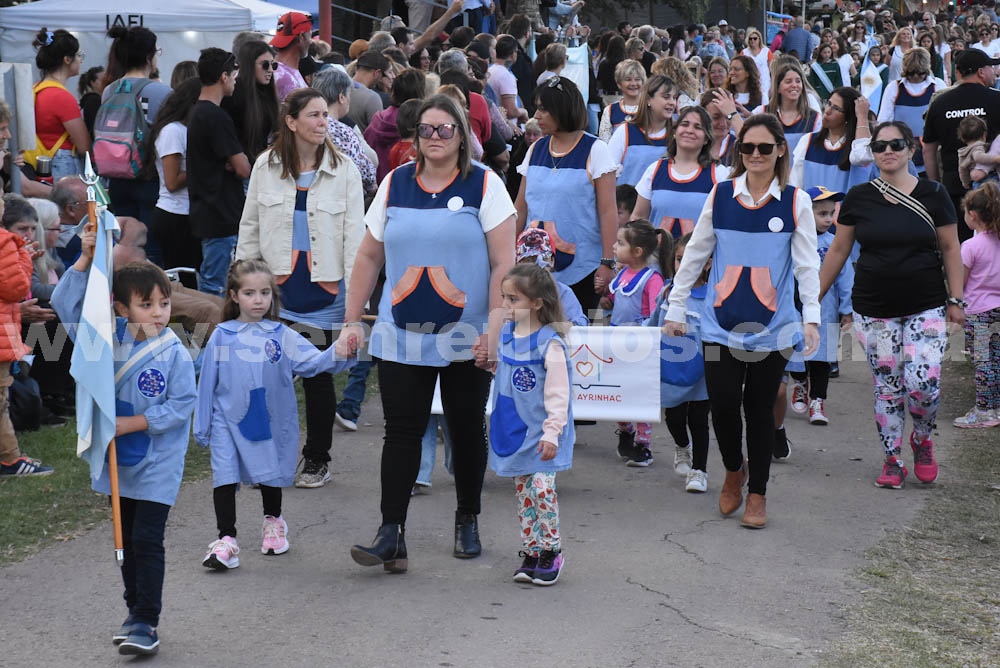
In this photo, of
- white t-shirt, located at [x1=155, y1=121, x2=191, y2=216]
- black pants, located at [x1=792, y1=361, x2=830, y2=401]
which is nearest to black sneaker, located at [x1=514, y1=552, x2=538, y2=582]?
black pants, located at [x1=792, y1=361, x2=830, y2=401]

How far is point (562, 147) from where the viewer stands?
7703 mm

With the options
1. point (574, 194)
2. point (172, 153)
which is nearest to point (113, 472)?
point (574, 194)

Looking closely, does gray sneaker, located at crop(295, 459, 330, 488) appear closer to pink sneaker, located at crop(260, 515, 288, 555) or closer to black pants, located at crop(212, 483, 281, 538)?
pink sneaker, located at crop(260, 515, 288, 555)

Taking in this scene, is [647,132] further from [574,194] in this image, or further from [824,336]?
[824,336]

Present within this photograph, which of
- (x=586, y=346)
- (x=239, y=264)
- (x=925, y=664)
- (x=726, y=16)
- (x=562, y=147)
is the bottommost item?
(x=925, y=664)

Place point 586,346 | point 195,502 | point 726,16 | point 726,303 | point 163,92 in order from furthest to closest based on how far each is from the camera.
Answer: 1. point 726,16
2. point 163,92
3. point 586,346
4. point 195,502
5. point 726,303

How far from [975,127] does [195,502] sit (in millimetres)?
7434

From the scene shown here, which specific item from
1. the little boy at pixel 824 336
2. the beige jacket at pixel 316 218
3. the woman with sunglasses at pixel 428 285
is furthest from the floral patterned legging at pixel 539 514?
the little boy at pixel 824 336

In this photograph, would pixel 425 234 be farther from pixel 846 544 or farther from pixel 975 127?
pixel 975 127

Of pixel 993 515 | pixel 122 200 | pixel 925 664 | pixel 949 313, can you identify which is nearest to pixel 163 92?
pixel 122 200

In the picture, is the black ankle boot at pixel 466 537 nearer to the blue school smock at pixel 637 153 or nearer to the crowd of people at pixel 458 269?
the crowd of people at pixel 458 269

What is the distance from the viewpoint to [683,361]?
734 centimetres

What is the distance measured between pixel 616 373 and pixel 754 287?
133 centimetres

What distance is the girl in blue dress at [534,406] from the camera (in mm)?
5539
